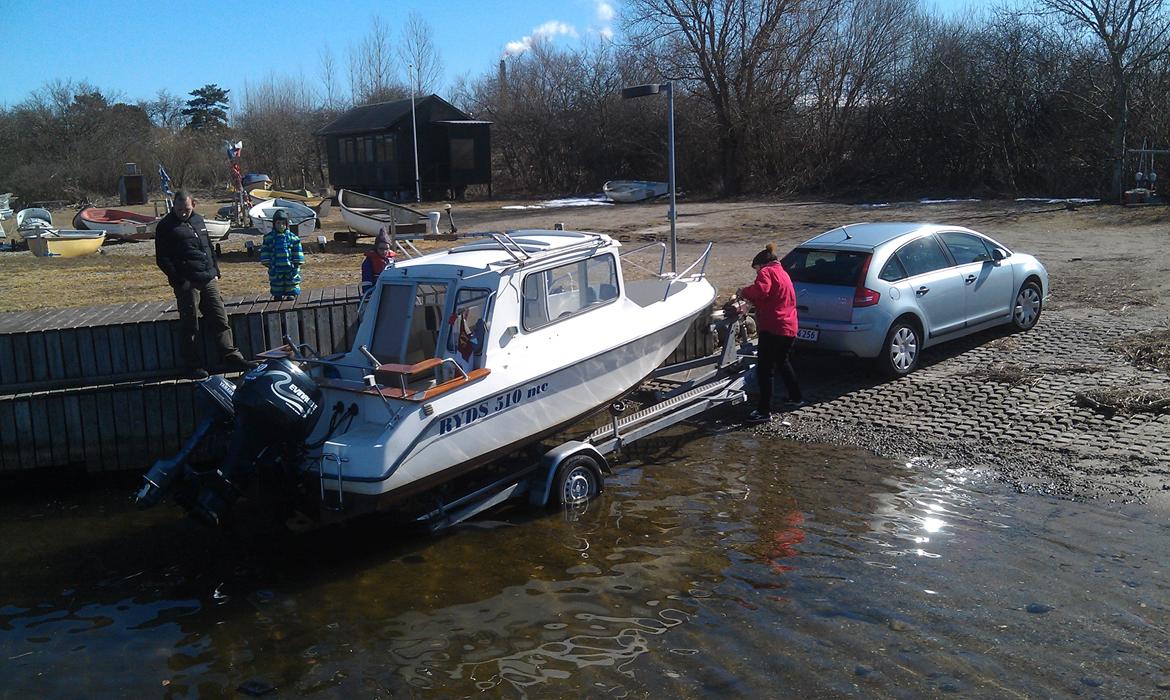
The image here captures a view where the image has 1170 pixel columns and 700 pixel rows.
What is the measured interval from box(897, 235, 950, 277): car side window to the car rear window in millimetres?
559

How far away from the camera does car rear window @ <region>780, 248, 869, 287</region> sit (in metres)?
9.82

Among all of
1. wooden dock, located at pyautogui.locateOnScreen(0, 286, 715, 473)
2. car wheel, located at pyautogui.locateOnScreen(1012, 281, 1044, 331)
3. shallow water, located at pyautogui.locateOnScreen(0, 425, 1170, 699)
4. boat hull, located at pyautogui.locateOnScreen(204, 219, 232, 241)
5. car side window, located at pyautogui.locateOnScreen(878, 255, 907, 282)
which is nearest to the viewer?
shallow water, located at pyautogui.locateOnScreen(0, 425, 1170, 699)

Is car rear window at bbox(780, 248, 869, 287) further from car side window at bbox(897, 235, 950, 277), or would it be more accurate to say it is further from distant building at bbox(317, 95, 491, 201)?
distant building at bbox(317, 95, 491, 201)

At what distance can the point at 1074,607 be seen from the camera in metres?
5.39

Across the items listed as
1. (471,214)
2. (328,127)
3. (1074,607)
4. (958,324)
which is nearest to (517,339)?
(1074,607)

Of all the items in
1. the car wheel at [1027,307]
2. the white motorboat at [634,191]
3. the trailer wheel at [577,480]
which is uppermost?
the white motorboat at [634,191]

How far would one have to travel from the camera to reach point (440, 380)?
22.8ft

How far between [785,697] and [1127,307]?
9859 millimetres

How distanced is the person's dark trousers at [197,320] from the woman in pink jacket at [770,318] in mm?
5212

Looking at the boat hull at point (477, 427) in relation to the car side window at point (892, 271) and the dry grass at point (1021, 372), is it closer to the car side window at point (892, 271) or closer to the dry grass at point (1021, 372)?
the car side window at point (892, 271)

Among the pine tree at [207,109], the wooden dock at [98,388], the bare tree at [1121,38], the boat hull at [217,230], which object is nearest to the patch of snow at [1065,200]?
the bare tree at [1121,38]

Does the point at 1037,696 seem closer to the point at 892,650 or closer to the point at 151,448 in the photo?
→ the point at 892,650

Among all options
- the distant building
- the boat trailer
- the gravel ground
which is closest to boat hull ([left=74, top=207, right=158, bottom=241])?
the gravel ground

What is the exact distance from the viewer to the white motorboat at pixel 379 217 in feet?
75.8
